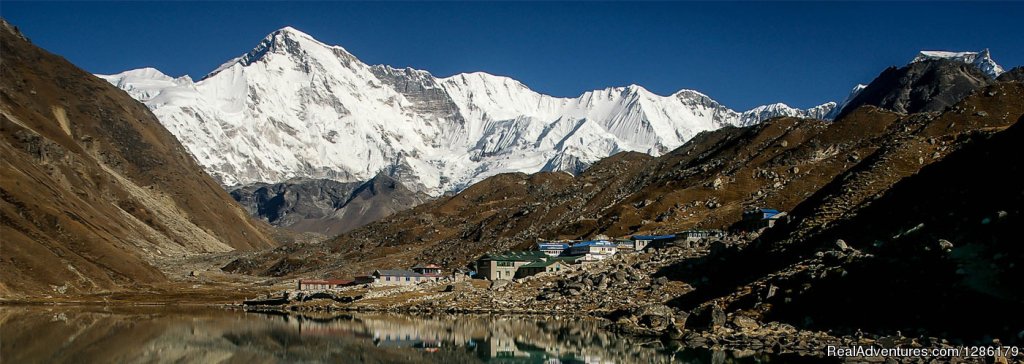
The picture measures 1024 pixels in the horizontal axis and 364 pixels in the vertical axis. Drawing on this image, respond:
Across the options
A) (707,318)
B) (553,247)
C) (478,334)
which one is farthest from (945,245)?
(553,247)

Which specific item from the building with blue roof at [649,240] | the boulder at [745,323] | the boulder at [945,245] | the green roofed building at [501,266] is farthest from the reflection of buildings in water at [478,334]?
the building with blue roof at [649,240]

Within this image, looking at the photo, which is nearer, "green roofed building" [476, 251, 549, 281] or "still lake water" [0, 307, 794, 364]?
"still lake water" [0, 307, 794, 364]

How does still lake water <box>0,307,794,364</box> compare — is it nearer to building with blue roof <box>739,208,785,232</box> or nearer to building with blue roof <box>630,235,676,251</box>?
building with blue roof <box>630,235,676,251</box>

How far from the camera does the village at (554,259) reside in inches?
5463

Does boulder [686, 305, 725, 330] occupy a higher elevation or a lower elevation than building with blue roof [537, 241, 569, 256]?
lower

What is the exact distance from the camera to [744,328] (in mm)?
70500

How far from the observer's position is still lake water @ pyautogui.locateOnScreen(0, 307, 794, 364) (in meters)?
68.9

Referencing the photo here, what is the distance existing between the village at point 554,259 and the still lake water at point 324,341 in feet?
118

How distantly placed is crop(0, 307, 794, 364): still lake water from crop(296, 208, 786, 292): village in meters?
36.0

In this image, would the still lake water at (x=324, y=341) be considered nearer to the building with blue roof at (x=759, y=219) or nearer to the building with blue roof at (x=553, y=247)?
the building with blue roof at (x=759, y=219)

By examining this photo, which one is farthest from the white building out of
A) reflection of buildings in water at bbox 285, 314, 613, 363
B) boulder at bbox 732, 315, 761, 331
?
boulder at bbox 732, 315, 761, 331

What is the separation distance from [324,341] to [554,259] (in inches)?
2761

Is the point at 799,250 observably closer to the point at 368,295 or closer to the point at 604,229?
the point at 368,295

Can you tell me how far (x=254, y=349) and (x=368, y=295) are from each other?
56.5m
